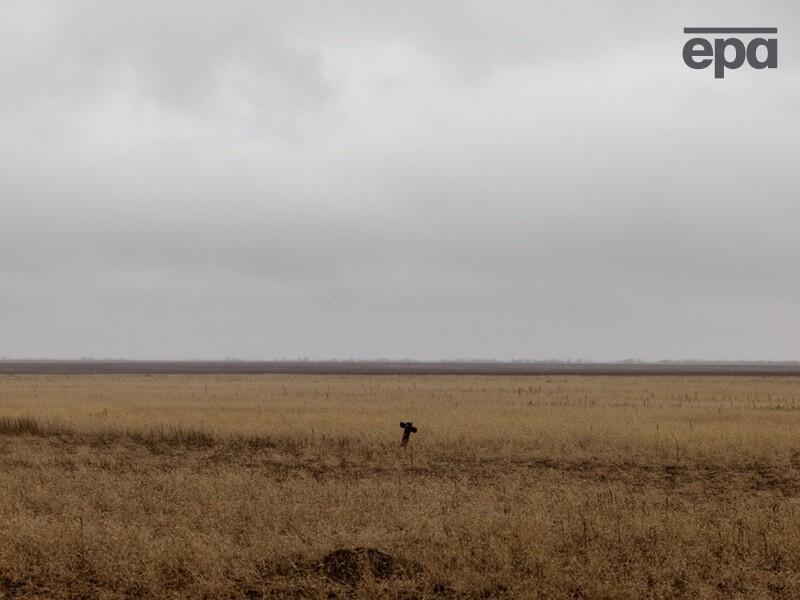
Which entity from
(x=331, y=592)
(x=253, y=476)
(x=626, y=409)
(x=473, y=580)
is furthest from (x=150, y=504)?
(x=626, y=409)

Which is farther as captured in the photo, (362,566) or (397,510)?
(397,510)

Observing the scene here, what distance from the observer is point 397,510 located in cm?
1427

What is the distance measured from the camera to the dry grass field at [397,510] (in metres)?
10.1

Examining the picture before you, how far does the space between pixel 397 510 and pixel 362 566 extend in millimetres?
4001

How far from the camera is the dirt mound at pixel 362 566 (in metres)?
10.1

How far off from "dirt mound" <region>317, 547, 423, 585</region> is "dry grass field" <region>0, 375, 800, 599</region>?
1.1 inches

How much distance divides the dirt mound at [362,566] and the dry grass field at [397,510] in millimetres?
29

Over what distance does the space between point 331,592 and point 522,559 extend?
285 cm

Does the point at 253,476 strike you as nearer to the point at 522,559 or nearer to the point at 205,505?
the point at 205,505

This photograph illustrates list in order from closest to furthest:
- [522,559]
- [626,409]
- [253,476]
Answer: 1. [522,559]
2. [253,476]
3. [626,409]

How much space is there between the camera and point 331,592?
9758mm

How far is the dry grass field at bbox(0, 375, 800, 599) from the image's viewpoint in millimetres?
10125

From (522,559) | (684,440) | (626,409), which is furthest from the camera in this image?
(626,409)

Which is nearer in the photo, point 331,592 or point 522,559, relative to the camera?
point 331,592
